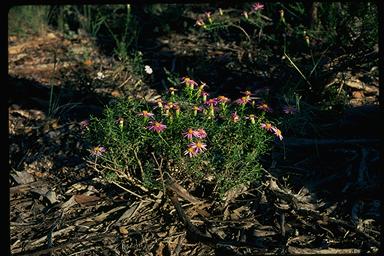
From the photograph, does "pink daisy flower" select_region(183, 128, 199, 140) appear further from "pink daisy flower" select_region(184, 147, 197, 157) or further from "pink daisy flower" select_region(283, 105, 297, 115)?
"pink daisy flower" select_region(283, 105, 297, 115)

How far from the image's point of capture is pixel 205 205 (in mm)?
3131

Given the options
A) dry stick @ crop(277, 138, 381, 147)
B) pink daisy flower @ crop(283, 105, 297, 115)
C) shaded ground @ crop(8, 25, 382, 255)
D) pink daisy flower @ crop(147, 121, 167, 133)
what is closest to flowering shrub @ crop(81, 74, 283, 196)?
pink daisy flower @ crop(147, 121, 167, 133)

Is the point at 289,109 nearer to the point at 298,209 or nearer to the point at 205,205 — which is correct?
the point at 298,209

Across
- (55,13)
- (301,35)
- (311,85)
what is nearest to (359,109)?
(311,85)

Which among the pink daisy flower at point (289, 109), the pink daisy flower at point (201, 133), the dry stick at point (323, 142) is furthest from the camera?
the dry stick at point (323, 142)

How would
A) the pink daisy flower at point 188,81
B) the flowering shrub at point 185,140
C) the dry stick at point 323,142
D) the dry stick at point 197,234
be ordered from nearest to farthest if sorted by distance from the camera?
1. the dry stick at point 197,234
2. the flowering shrub at point 185,140
3. the pink daisy flower at point 188,81
4. the dry stick at point 323,142

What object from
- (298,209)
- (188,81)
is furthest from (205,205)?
(188,81)

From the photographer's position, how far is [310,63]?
4.55 meters

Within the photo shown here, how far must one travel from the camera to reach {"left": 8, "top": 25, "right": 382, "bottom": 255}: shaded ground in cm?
286

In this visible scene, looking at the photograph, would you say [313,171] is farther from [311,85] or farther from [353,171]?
[311,85]

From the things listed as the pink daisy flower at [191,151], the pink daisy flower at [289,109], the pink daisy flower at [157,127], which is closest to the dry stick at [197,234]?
the pink daisy flower at [191,151]

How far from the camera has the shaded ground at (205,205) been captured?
9.37ft

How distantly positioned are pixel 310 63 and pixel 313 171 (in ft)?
4.65

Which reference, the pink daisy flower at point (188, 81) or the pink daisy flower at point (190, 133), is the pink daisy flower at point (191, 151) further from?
the pink daisy flower at point (188, 81)
